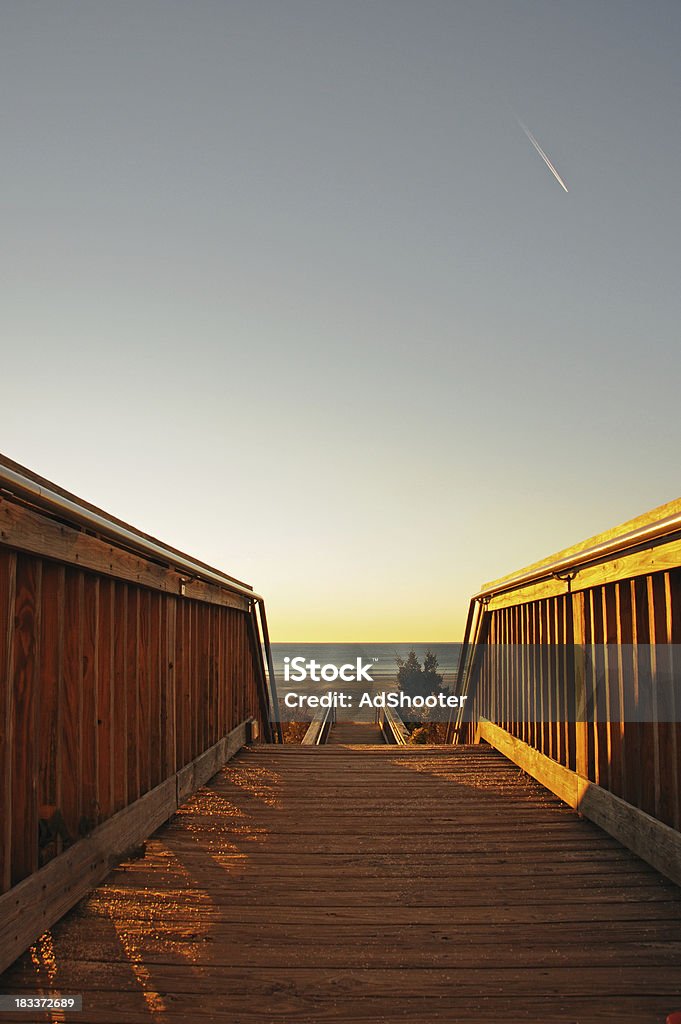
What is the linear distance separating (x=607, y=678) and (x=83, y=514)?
2548mm

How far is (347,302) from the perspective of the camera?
9008 mm

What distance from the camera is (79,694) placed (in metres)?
2.73

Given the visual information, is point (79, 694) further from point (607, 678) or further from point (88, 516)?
point (607, 678)

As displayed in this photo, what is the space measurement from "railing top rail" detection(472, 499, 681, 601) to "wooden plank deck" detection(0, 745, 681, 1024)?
1.31 meters

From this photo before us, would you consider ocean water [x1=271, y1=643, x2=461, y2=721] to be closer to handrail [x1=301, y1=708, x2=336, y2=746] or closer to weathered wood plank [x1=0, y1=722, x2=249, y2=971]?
handrail [x1=301, y1=708, x2=336, y2=746]

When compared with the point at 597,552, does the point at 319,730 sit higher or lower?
lower

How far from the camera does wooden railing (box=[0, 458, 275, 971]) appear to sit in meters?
2.19

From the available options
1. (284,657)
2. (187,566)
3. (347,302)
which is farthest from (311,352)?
(284,657)

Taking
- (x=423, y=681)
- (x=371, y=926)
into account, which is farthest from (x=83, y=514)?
(x=423, y=681)

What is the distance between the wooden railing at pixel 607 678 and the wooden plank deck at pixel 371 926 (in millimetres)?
217

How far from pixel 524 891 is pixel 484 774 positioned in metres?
2.32

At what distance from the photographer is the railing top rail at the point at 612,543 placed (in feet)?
8.83

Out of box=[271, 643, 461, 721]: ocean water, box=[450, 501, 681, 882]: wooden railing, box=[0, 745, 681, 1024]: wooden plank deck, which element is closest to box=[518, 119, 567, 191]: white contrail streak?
box=[450, 501, 681, 882]: wooden railing

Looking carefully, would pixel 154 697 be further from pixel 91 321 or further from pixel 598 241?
pixel 598 241
